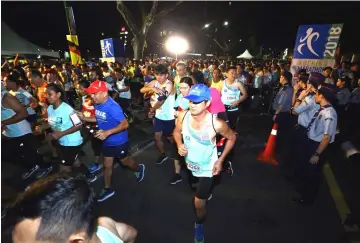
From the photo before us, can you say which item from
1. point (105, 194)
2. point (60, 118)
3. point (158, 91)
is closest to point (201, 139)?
point (105, 194)

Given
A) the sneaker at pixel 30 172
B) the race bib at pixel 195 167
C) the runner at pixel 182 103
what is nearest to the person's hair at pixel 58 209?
the race bib at pixel 195 167

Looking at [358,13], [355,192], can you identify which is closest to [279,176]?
[355,192]

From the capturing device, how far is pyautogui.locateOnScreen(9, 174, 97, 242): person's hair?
1260 mm

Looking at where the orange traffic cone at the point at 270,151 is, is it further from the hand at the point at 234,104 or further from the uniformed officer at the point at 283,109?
the hand at the point at 234,104

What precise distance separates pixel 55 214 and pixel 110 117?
3.06 meters

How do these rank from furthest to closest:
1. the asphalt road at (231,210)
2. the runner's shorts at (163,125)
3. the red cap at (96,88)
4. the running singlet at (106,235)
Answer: the runner's shorts at (163,125) → the red cap at (96,88) → the asphalt road at (231,210) → the running singlet at (106,235)

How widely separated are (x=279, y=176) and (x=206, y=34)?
4840cm

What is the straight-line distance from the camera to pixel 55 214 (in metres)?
1.27

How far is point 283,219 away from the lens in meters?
4.07

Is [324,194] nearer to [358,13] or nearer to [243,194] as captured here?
[243,194]

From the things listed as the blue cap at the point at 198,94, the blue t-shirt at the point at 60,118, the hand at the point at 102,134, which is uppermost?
the blue cap at the point at 198,94

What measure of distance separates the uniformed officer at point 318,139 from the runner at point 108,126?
3278 millimetres

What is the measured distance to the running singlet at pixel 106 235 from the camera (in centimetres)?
155

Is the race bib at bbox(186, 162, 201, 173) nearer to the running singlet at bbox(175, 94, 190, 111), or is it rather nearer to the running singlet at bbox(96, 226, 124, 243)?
the running singlet at bbox(175, 94, 190, 111)
